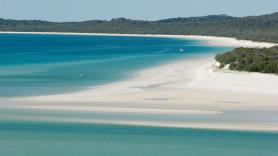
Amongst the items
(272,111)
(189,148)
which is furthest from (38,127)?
(272,111)

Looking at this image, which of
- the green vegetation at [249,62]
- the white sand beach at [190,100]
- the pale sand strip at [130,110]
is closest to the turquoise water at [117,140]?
the white sand beach at [190,100]

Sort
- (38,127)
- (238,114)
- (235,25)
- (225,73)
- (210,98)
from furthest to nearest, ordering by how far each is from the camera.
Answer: (235,25), (225,73), (210,98), (238,114), (38,127)

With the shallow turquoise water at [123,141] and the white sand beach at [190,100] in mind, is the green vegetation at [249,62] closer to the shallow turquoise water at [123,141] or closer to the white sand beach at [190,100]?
the white sand beach at [190,100]

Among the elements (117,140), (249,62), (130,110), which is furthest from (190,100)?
(249,62)

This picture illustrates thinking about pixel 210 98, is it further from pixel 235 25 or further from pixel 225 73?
pixel 235 25

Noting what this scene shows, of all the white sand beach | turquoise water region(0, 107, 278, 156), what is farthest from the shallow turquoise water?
the white sand beach

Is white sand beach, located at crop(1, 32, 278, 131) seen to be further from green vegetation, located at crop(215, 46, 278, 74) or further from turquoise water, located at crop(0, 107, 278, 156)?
green vegetation, located at crop(215, 46, 278, 74)

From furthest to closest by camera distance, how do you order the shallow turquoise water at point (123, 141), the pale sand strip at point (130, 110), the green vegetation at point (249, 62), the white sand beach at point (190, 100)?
1. the green vegetation at point (249, 62)
2. the pale sand strip at point (130, 110)
3. the white sand beach at point (190, 100)
4. the shallow turquoise water at point (123, 141)

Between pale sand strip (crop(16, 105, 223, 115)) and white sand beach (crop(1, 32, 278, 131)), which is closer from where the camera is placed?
white sand beach (crop(1, 32, 278, 131))
